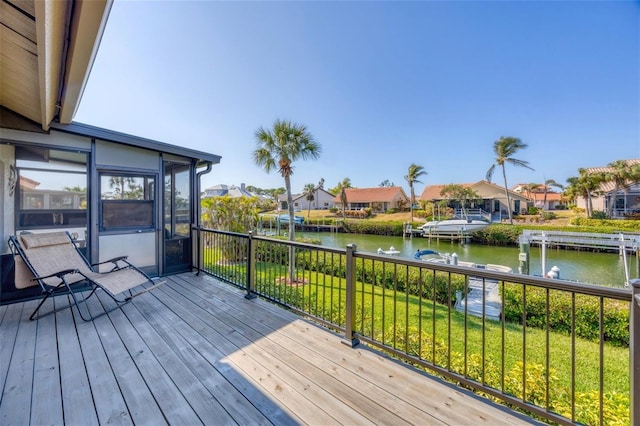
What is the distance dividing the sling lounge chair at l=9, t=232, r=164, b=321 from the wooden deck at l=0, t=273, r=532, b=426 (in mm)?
325

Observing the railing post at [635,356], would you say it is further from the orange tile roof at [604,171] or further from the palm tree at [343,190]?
the palm tree at [343,190]

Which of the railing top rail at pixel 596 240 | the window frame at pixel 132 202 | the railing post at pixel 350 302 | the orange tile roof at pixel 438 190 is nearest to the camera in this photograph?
the railing post at pixel 350 302

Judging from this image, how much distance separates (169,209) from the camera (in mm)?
4887

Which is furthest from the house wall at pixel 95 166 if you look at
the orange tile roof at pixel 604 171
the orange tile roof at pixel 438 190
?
the orange tile roof at pixel 604 171

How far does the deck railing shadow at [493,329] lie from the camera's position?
1566 millimetres

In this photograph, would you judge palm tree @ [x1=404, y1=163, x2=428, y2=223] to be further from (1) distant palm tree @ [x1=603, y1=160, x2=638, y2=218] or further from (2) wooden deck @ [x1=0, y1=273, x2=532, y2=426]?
(2) wooden deck @ [x1=0, y1=273, x2=532, y2=426]

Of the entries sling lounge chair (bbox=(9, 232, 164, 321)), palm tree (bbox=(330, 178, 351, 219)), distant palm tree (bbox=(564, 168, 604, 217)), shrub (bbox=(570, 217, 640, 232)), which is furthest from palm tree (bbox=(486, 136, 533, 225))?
sling lounge chair (bbox=(9, 232, 164, 321))

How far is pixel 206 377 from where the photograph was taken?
77.5 inches

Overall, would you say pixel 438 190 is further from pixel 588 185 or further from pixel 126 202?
pixel 126 202

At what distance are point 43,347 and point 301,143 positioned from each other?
8.21 meters

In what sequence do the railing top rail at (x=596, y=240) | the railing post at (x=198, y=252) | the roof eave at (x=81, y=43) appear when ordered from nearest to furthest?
1. the roof eave at (x=81, y=43)
2. the railing post at (x=198, y=252)
3. the railing top rail at (x=596, y=240)

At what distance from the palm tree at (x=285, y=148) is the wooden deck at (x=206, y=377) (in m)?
6.62

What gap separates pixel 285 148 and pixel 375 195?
100 feet

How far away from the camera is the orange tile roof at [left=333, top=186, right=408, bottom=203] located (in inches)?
1480
